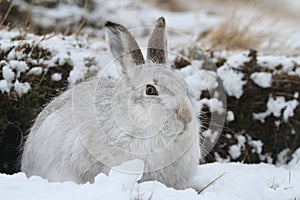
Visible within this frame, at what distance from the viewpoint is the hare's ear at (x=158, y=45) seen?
3652 millimetres

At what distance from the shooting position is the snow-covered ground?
9.39 feet

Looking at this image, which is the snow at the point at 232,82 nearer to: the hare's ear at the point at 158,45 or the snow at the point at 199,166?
the snow at the point at 199,166

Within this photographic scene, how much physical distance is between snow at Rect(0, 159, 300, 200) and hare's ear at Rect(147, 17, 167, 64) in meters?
0.79

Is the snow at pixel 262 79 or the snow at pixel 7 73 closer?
the snow at pixel 7 73

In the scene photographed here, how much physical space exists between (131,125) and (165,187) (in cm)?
59

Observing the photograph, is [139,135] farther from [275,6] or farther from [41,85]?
[275,6]

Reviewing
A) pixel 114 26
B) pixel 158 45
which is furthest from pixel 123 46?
pixel 158 45

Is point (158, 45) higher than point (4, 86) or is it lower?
higher

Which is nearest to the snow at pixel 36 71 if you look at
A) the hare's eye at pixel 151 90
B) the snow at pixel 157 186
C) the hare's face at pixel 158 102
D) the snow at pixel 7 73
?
the snow at pixel 7 73

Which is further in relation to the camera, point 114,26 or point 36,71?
point 36,71

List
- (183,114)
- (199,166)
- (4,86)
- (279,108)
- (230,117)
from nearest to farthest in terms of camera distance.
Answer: (183,114) → (199,166) → (4,86) → (230,117) → (279,108)

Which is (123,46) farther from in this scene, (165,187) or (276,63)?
(276,63)

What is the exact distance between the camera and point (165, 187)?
9.93 feet

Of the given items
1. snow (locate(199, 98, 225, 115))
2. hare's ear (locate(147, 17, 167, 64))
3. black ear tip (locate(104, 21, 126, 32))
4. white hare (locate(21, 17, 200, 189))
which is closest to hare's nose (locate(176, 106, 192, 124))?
white hare (locate(21, 17, 200, 189))
